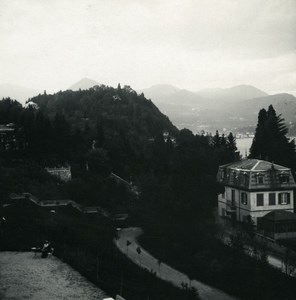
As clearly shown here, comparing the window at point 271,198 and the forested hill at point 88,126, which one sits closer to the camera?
the window at point 271,198

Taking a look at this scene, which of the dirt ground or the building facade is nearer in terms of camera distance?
the dirt ground

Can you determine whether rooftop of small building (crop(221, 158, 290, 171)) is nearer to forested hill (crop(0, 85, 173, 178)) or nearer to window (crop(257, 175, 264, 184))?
window (crop(257, 175, 264, 184))

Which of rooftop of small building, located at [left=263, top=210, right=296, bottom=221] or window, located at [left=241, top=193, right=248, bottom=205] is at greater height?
window, located at [left=241, top=193, right=248, bottom=205]

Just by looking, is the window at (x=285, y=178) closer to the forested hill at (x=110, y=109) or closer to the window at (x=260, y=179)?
the window at (x=260, y=179)

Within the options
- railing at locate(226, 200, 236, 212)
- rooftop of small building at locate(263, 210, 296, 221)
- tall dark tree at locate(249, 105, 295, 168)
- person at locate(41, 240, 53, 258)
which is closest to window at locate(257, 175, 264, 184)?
rooftop of small building at locate(263, 210, 296, 221)

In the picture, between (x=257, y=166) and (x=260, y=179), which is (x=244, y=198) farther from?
(x=257, y=166)

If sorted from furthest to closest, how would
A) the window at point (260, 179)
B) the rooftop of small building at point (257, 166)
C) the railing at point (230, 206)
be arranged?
the railing at point (230, 206)
the rooftop of small building at point (257, 166)
the window at point (260, 179)

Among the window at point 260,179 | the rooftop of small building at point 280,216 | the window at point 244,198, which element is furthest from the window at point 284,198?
the window at point 244,198

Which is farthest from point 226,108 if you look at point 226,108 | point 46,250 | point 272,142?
point 46,250
